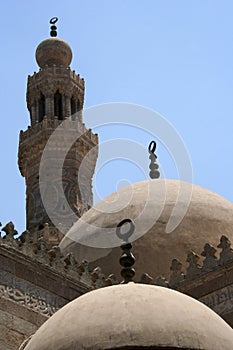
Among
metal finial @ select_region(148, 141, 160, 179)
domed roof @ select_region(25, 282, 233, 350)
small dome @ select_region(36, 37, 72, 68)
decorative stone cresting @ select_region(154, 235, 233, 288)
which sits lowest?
domed roof @ select_region(25, 282, 233, 350)

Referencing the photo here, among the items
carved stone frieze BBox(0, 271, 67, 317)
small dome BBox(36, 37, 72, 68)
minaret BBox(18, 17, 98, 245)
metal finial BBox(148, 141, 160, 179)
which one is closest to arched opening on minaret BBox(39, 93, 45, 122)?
minaret BBox(18, 17, 98, 245)

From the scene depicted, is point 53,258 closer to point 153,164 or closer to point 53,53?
point 153,164

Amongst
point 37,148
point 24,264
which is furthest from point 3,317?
point 37,148

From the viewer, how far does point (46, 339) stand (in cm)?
431

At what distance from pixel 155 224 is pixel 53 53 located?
9.20m

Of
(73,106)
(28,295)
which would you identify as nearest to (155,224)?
(28,295)

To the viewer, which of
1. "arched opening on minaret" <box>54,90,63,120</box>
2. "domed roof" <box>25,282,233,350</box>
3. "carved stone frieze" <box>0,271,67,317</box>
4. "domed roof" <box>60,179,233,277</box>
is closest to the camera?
"domed roof" <box>25,282,233,350</box>

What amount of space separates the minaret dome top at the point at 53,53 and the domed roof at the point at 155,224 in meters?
7.67

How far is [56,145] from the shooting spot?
744 inches

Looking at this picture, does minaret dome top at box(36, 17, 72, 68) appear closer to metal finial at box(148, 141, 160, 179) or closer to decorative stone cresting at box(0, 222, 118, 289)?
metal finial at box(148, 141, 160, 179)

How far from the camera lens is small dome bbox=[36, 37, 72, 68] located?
779 inches

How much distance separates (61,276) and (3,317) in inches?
46.5

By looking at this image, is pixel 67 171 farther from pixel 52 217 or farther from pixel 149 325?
pixel 149 325

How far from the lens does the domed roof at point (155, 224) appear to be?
11320 mm
